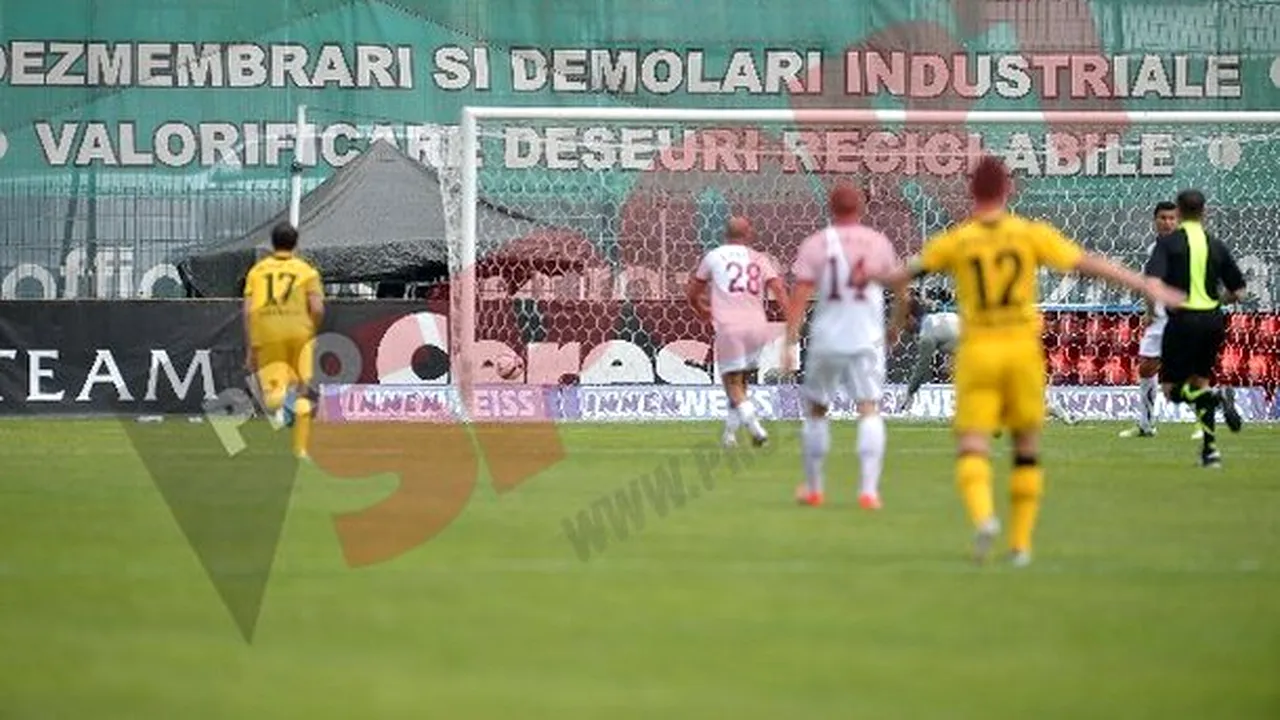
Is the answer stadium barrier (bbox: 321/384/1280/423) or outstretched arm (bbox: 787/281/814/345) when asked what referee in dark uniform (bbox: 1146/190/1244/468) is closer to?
outstretched arm (bbox: 787/281/814/345)

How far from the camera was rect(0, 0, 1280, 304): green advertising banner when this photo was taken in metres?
36.7

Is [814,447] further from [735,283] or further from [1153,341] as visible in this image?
[1153,341]

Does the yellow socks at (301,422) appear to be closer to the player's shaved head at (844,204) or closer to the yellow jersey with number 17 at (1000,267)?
the player's shaved head at (844,204)

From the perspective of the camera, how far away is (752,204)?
121ft

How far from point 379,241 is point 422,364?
258 centimetres

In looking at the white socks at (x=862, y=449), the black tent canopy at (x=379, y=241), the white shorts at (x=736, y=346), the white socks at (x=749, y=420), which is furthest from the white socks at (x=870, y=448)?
the black tent canopy at (x=379, y=241)

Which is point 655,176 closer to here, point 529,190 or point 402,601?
point 529,190

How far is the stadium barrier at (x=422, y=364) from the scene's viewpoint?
33031mm

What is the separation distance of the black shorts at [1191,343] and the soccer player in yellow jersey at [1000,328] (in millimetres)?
8749

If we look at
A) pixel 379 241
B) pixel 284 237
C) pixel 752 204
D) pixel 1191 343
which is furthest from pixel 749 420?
pixel 752 204

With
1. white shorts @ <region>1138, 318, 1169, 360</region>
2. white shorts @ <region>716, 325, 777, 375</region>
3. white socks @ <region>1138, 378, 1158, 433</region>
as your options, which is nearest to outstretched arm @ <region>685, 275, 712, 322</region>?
white shorts @ <region>716, 325, 777, 375</region>

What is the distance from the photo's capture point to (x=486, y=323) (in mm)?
34188

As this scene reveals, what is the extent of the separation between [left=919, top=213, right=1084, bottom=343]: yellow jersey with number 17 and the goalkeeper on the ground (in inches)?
681

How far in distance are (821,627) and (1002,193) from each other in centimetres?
358
